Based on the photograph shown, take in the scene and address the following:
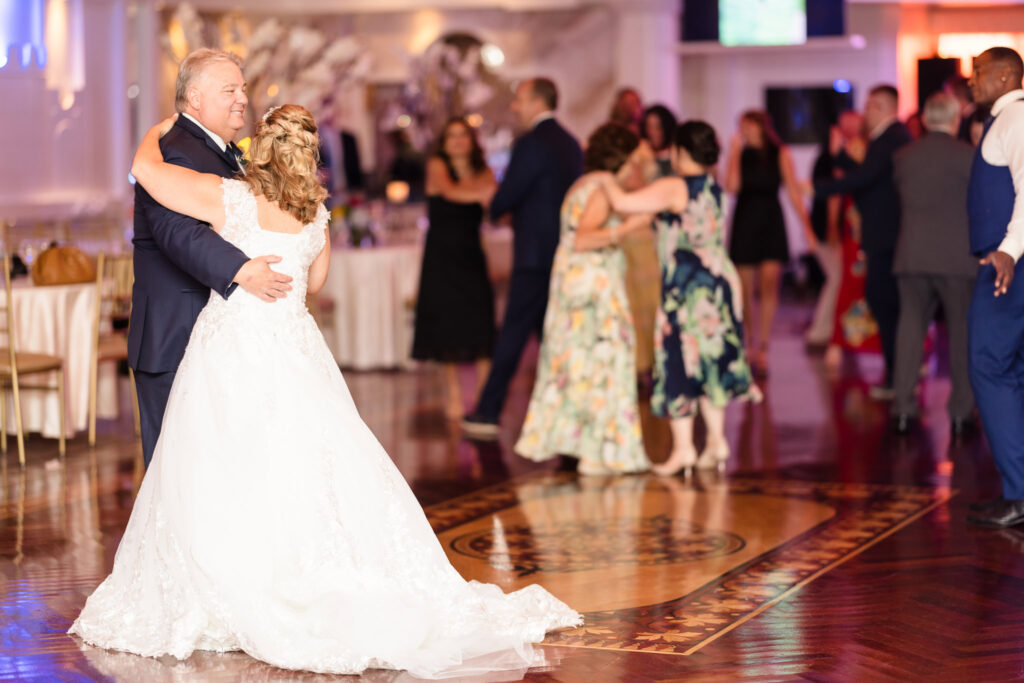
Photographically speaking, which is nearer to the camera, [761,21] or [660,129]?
[660,129]

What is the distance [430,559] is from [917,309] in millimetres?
4137

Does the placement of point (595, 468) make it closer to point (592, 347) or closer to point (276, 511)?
point (592, 347)

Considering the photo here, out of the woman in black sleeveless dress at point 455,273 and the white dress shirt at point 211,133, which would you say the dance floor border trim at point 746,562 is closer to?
the woman in black sleeveless dress at point 455,273

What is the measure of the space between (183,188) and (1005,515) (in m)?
3.18

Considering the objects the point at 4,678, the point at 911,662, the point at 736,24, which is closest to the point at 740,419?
the point at 911,662

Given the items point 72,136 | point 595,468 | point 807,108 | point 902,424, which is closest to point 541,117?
point 595,468

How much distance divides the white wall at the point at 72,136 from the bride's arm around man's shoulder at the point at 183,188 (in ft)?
21.0

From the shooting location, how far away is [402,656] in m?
3.67

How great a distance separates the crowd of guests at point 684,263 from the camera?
17.3ft

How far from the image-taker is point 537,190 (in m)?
7.04

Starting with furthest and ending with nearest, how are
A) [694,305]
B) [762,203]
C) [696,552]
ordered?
[762,203], [694,305], [696,552]

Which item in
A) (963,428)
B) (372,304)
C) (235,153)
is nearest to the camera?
(235,153)

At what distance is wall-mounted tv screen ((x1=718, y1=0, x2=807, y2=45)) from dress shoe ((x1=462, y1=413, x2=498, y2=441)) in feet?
26.6

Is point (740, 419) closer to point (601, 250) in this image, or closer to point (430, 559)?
point (601, 250)
